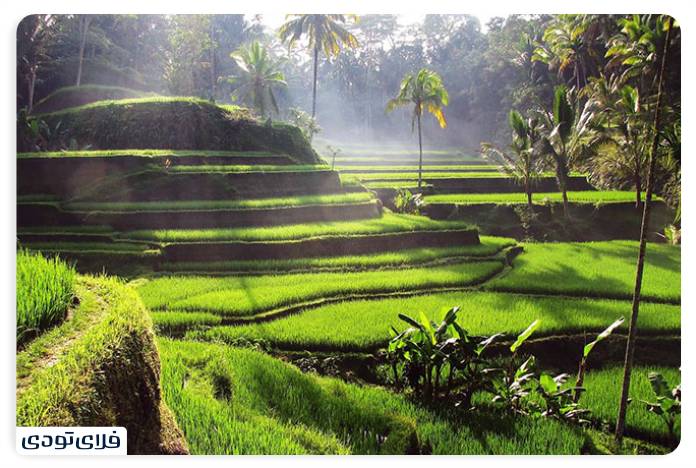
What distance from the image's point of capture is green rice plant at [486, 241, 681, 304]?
3311mm

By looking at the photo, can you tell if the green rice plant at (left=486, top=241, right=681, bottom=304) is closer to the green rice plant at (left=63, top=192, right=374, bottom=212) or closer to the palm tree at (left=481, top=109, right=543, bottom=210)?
the palm tree at (left=481, top=109, right=543, bottom=210)

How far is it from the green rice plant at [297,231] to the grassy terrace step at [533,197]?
3.84ft

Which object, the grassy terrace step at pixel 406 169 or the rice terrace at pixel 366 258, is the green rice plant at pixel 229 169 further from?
the grassy terrace step at pixel 406 169

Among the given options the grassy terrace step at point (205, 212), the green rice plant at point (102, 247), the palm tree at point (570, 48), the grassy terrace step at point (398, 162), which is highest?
the palm tree at point (570, 48)

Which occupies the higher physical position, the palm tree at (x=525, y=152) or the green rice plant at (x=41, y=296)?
the palm tree at (x=525, y=152)

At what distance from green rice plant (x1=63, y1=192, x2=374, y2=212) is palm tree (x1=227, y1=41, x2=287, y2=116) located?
1.82m

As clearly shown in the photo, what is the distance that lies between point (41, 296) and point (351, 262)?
2.54 metres

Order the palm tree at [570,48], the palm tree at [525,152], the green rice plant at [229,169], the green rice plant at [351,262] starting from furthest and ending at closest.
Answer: the palm tree at [525,152] < the green rice plant at [229,169] < the green rice plant at [351,262] < the palm tree at [570,48]

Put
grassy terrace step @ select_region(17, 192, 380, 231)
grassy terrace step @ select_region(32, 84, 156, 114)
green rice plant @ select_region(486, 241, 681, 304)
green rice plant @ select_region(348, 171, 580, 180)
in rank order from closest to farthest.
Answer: green rice plant @ select_region(486, 241, 681, 304), grassy terrace step @ select_region(17, 192, 380, 231), grassy terrace step @ select_region(32, 84, 156, 114), green rice plant @ select_region(348, 171, 580, 180)

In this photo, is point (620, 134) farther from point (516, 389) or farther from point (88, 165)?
point (88, 165)

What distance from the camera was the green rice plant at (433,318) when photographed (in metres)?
3.13

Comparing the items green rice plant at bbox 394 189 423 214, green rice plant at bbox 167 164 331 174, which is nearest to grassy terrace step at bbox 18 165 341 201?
green rice plant at bbox 167 164 331 174

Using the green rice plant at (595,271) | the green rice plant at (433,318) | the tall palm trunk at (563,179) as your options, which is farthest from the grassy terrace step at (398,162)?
the green rice plant at (433,318)

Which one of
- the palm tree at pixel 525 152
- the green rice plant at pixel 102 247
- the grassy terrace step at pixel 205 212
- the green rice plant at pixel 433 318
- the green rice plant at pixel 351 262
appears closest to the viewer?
the green rice plant at pixel 433 318
